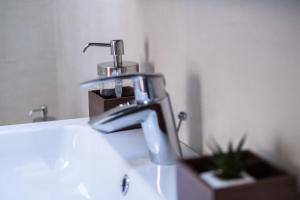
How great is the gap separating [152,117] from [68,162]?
0.34 metres

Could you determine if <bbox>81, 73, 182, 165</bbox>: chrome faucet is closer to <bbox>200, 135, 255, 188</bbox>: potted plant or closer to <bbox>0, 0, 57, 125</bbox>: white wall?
<bbox>200, 135, 255, 188</bbox>: potted plant

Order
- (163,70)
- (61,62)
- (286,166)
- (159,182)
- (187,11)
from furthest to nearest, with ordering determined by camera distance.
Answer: (61,62), (163,70), (187,11), (159,182), (286,166)

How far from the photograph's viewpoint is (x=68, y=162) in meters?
0.98

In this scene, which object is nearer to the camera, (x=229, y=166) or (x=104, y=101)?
(x=229, y=166)

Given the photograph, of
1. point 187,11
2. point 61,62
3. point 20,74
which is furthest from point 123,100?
point 20,74

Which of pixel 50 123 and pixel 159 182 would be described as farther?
pixel 50 123

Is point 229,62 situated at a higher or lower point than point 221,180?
higher

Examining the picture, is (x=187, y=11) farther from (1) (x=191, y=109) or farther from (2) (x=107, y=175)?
(2) (x=107, y=175)

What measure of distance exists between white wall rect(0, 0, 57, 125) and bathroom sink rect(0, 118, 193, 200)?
3.87ft

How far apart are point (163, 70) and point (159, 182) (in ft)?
1.09

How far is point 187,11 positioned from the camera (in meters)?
0.81

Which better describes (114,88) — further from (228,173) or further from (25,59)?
(25,59)

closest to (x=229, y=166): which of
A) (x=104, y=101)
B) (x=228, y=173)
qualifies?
(x=228, y=173)

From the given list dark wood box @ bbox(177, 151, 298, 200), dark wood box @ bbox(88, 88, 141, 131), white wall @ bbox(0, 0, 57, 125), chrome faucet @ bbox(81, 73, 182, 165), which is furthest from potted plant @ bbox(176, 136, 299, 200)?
white wall @ bbox(0, 0, 57, 125)
